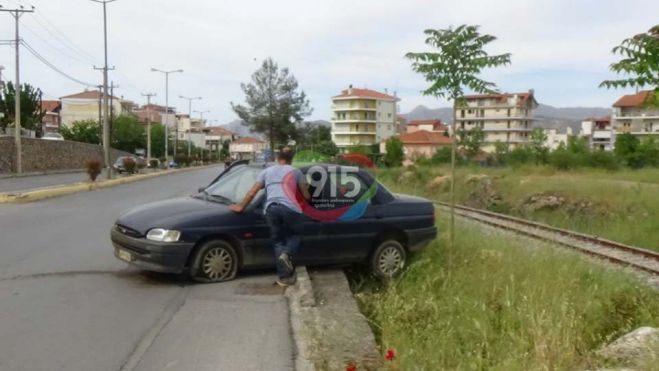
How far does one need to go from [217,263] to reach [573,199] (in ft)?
60.9

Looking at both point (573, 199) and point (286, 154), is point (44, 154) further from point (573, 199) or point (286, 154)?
point (286, 154)

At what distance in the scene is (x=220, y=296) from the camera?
672cm

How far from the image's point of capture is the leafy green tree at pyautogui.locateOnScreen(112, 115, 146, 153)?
9725cm

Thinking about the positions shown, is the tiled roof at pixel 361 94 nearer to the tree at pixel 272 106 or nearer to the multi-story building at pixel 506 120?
the multi-story building at pixel 506 120

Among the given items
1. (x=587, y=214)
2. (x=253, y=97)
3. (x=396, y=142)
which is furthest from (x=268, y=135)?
(x=587, y=214)

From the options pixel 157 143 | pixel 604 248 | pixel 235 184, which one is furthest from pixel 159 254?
pixel 157 143

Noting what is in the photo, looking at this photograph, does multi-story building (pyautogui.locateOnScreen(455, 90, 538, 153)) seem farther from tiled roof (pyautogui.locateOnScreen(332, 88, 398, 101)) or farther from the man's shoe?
the man's shoe

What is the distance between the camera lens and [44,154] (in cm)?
4953

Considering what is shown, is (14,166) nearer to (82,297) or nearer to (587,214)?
(587,214)

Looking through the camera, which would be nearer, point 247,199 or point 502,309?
point 502,309

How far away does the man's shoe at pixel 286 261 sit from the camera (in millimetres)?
6977

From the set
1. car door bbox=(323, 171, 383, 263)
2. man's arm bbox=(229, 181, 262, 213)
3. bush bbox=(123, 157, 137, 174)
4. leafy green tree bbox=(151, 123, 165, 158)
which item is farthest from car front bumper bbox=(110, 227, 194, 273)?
leafy green tree bbox=(151, 123, 165, 158)

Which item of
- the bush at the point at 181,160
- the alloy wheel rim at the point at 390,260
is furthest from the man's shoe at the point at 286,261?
the bush at the point at 181,160

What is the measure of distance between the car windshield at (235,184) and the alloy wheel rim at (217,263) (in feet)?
2.67
